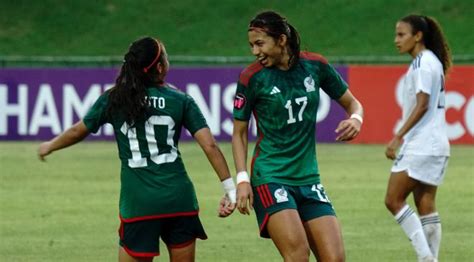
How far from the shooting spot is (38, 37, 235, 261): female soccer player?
871cm

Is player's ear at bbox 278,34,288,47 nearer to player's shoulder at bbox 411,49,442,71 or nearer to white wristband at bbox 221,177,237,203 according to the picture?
white wristband at bbox 221,177,237,203

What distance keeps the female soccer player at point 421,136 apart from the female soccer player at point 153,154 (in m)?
2.76

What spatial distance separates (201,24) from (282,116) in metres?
34.2

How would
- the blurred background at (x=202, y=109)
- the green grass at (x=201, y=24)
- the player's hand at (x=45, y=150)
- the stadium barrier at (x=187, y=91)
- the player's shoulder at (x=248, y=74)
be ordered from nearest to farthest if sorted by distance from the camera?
the player's shoulder at (x=248, y=74)
the player's hand at (x=45, y=150)
the blurred background at (x=202, y=109)
the stadium barrier at (x=187, y=91)
the green grass at (x=201, y=24)

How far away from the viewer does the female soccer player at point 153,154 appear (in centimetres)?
871

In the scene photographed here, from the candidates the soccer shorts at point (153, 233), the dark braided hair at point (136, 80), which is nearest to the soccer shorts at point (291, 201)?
the soccer shorts at point (153, 233)

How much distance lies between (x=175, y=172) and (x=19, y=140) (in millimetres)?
19927

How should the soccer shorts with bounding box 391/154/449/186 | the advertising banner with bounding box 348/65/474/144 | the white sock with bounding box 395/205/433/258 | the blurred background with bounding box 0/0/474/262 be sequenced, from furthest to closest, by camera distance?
the advertising banner with bounding box 348/65/474/144 → the blurred background with bounding box 0/0/474/262 → the soccer shorts with bounding box 391/154/449/186 → the white sock with bounding box 395/205/433/258

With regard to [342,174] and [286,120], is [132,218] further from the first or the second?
[342,174]

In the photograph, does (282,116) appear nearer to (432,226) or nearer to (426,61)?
(426,61)

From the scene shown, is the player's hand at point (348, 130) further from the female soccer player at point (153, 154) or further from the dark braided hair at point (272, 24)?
the female soccer player at point (153, 154)

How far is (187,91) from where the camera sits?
28.2 m

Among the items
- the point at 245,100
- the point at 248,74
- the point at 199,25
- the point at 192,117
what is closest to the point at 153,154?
the point at 192,117

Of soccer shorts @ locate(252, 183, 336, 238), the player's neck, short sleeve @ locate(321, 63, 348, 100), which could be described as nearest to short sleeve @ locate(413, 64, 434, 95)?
the player's neck
